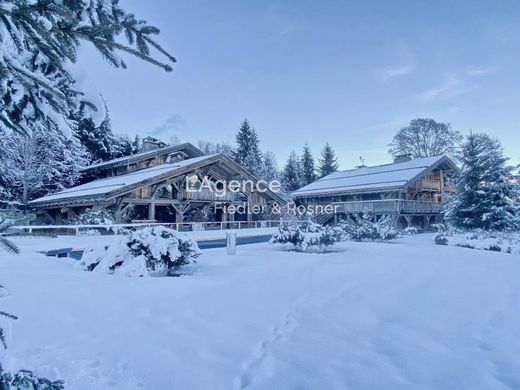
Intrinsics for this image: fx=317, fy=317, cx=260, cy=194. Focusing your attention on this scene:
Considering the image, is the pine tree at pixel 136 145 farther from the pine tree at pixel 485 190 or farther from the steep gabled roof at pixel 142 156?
the pine tree at pixel 485 190

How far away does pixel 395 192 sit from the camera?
89.1 feet

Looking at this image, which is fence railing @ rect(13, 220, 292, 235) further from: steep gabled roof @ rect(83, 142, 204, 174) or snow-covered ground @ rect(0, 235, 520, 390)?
snow-covered ground @ rect(0, 235, 520, 390)

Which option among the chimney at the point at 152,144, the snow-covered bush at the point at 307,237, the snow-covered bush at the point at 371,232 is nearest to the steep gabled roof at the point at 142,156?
the chimney at the point at 152,144

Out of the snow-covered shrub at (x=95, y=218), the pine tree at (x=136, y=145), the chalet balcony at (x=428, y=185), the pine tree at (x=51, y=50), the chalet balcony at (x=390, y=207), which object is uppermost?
the pine tree at (x=136, y=145)

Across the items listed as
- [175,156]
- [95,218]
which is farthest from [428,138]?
[95,218]

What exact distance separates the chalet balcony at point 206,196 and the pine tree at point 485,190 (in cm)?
1538

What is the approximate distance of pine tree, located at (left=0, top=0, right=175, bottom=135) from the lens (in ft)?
5.21

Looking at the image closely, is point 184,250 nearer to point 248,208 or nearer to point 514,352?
point 514,352

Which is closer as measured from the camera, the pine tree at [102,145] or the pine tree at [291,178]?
the pine tree at [102,145]

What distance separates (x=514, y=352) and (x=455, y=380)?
3.71 feet

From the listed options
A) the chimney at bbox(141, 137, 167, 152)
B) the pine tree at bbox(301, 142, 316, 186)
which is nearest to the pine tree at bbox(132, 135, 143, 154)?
the chimney at bbox(141, 137, 167, 152)

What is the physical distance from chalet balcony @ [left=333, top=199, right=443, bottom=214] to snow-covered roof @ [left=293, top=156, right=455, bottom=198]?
115 cm

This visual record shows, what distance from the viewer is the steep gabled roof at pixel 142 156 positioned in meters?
25.4

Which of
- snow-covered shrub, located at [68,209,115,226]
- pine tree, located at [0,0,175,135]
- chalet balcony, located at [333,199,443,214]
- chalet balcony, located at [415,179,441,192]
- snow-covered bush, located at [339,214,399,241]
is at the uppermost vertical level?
chalet balcony, located at [415,179,441,192]
